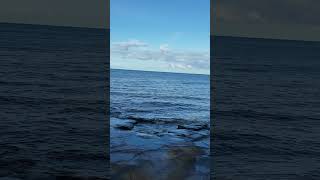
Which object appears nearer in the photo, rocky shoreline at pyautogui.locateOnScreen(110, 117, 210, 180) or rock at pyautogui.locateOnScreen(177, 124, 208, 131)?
rocky shoreline at pyautogui.locateOnScreen(110, 117, 210, 180)

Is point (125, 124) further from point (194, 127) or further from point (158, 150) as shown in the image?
point (158, 150)

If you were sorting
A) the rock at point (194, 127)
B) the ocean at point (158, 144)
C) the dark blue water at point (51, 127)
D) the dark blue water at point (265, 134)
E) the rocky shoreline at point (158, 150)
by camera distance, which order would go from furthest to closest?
1. the rock at point (194, 127)
2. the dark blue water at point (265, 134)
3. the dark blue water at point (51, 127)
4. the ocean at point (158, 144)
5. the rocky shoreline at point (158, 150)

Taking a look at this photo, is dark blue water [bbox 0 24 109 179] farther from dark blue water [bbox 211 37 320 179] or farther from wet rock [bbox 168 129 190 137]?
dark blue water [bbox 211 37 320 179]

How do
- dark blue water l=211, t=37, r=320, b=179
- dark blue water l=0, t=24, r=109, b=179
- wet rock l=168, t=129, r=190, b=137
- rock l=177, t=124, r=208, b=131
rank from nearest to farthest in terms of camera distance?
dark blue water l=0, t=24, r=109, b=179
dark blue water l=211, t=37, r=320, b=179
wet rock l=168, t=129, r=190, b=137
rock l=177, t=124, r=208, b=131

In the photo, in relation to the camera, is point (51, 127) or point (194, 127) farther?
point (194, 127)

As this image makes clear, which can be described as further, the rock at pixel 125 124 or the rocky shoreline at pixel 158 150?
the rock at pixel 125 124

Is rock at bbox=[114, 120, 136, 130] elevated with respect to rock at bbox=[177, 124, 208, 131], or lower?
elevated

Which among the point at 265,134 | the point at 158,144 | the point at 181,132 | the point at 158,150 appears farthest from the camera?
the point at 265,134

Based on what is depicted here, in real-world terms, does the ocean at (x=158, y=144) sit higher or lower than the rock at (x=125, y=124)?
lower

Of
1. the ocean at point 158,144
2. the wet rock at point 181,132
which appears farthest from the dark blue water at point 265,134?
the wet rock at point 181,132

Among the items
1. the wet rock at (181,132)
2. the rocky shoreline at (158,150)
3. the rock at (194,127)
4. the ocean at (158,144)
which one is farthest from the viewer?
the rock at (194,127)

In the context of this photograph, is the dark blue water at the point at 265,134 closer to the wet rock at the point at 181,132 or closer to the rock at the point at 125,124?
the wet rock at the point at 181,132

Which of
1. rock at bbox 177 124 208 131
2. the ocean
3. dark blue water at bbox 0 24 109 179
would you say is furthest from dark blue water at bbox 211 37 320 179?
dark blue water at bbox 0 24 109 179

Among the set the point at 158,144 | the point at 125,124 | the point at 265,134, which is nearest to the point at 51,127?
the point at 125,124
